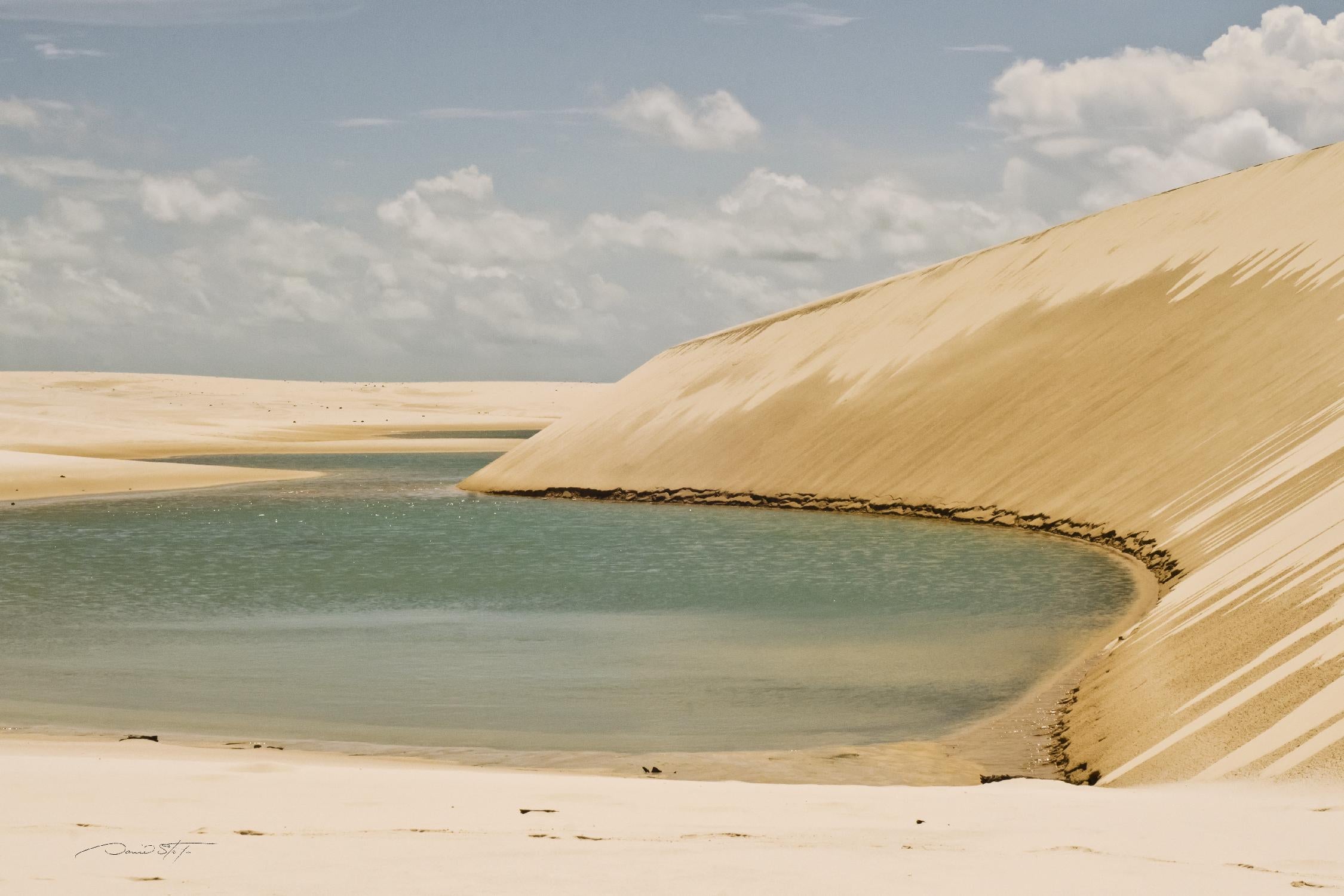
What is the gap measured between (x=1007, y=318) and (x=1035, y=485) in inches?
283

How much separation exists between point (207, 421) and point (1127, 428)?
68900 mm

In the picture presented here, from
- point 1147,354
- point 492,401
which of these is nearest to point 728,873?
point 1147,354

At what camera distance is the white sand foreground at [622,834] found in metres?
4.43

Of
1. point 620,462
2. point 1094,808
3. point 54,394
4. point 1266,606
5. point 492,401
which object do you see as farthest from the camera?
point 492,401

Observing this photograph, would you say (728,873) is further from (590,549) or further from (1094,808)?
(590,549)

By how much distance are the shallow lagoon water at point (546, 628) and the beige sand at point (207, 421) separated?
13.2 m

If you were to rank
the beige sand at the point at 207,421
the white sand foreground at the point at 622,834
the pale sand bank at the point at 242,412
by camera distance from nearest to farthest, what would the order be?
the white sand foreground at the point at 622,834, the beige sand at the point at 207,421, the pale sand bank at the point at 242,412

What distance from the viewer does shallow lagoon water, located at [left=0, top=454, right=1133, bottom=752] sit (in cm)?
1013

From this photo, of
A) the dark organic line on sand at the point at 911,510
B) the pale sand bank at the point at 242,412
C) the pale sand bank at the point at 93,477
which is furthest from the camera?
the pale sand bank at the point at 242,412

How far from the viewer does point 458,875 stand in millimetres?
4543
